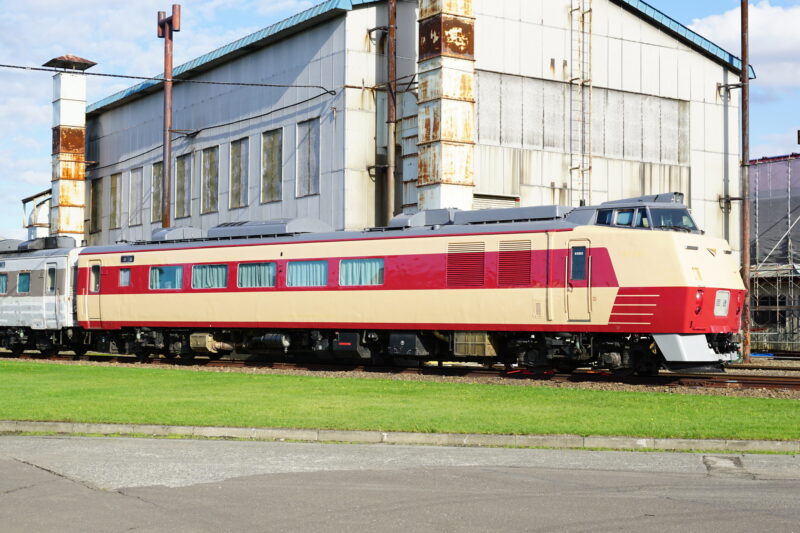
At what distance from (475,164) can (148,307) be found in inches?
520

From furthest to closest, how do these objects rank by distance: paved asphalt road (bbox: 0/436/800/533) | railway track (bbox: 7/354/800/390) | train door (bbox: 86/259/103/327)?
train door (bbox: 86/259/103/327), railway track (bbox: 7/354/800/390), paved asphalt road (bbox: 0/436/800/533)

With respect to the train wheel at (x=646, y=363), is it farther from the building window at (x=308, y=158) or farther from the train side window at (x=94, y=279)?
the building window at (x=308, y=158)

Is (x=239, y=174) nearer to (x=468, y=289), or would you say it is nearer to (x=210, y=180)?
(x=210, y=180)

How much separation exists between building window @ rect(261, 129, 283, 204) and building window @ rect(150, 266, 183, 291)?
11.0 m

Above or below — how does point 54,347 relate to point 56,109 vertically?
below

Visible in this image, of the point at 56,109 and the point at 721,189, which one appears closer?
the point at 721,189

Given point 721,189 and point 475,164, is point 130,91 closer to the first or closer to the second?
point 475,164

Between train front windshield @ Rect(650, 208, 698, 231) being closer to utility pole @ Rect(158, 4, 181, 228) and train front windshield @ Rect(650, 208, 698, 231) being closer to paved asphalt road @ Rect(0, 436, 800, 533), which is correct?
paved asphalt road @ Rect(0, 436, 800, 533)

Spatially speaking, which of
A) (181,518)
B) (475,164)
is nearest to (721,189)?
(475,164)

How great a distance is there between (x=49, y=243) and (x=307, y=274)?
1295cm

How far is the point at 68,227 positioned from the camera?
5516 centimetres

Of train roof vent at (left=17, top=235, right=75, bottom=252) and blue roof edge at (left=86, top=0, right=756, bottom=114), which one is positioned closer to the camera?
train roof vent at (left=17, top=235, right=75, bottom=252)

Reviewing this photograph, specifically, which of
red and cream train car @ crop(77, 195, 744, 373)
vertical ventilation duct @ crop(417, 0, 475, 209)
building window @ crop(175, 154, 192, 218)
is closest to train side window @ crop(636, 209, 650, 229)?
red and cream train car @ crop(77, 195, 744, 373)

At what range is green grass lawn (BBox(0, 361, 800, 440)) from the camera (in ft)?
44.7
